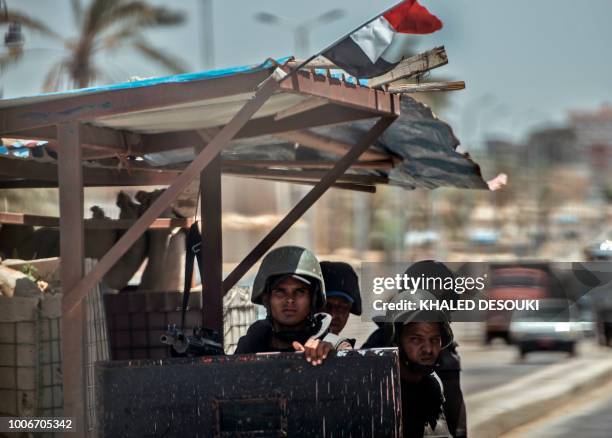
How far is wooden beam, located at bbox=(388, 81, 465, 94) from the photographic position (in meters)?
5.43

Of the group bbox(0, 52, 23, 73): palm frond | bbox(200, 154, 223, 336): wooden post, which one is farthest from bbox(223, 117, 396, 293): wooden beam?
bbox(0, 52, 23, 73): palm frond

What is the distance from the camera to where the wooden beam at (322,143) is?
21.7 ft

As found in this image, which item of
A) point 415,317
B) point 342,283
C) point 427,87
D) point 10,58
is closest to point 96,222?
point 342,283

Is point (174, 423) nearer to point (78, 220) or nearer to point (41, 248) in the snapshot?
point (78, 220)

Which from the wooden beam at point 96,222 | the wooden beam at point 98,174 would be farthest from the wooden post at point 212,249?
the wooden beam at point 96,222

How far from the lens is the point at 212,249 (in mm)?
6633

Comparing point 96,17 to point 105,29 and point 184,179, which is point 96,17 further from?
point 184,179

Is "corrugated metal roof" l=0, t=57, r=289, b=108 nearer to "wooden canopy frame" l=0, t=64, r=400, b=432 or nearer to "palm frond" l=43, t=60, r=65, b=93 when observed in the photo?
"wooden canopy frame" l=0, t=64, r=400, b=432

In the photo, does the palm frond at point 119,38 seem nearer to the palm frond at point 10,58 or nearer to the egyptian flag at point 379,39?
the palm frond at point 10,58

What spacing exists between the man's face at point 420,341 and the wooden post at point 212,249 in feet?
5.34

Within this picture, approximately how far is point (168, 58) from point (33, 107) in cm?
2486

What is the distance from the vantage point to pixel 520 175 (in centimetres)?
6088

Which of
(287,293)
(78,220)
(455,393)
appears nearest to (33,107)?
(78,220)

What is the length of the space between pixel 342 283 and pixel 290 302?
0.99m
